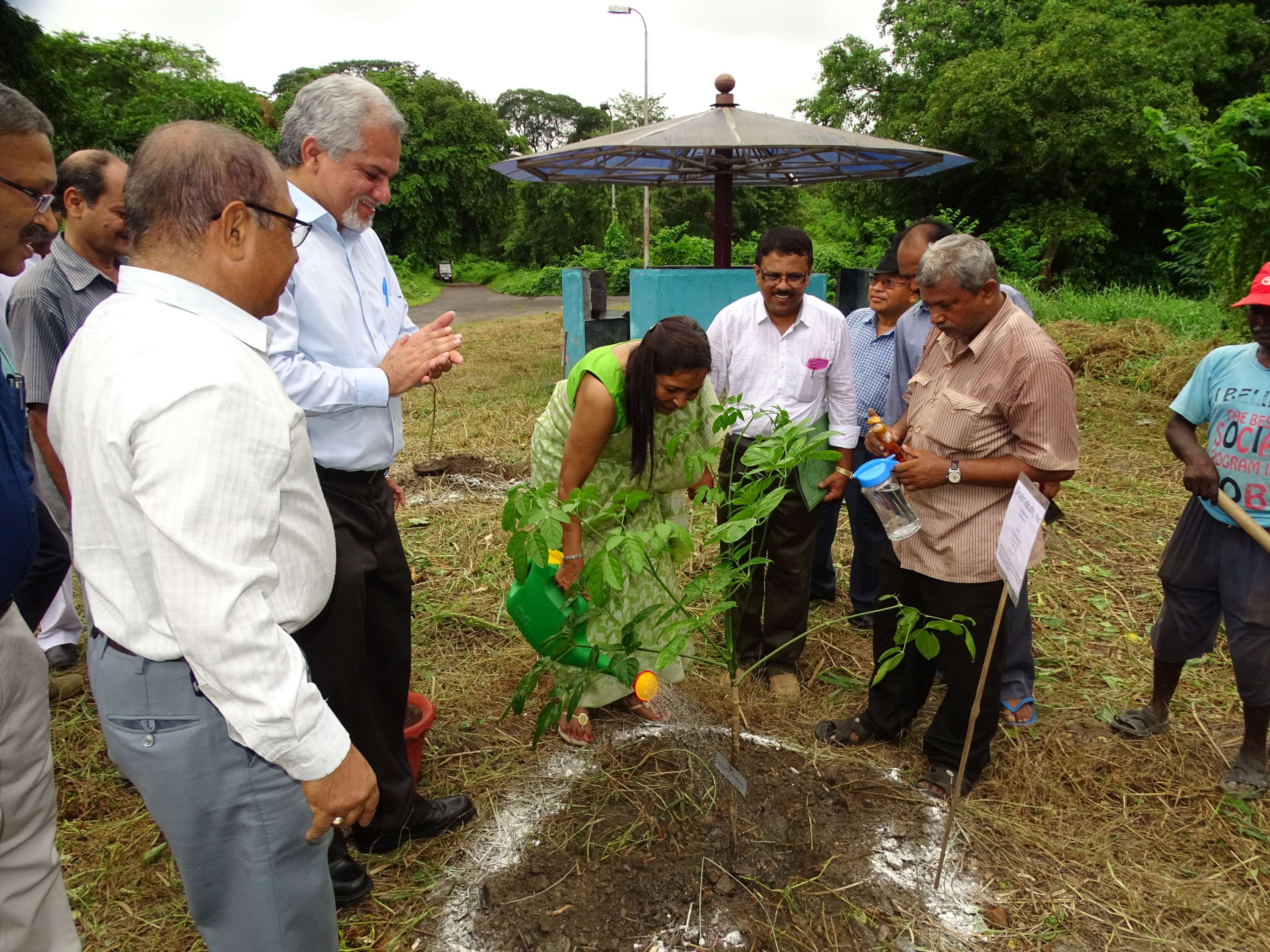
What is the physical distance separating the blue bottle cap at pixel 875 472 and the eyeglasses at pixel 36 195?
220 centimetres

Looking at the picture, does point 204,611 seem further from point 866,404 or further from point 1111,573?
point 1111,573

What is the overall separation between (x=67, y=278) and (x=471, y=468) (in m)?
3.38

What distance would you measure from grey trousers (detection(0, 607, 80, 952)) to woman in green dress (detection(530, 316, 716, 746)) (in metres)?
1.26

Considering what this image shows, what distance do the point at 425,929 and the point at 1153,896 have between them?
2.06 meters

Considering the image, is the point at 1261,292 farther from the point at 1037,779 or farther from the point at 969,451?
the point at 1037,779

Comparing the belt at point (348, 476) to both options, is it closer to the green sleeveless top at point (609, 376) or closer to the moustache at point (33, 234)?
the green sleeveless top at point (609, 376)

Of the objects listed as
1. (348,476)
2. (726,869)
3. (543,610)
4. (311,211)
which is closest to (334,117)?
(311,211)

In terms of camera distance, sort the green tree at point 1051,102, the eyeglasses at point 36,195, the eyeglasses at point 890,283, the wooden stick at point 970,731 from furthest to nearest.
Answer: the green tree at point 1051,102
the eyeglasses at point 890,283
the wooden stick at point 970,731
the eyeglasses at point 36,195

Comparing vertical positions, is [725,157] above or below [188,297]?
above

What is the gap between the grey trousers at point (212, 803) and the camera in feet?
4.22

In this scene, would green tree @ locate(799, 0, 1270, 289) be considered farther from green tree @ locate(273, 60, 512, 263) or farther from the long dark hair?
green tree @ locate(273, 60, 512, 263)

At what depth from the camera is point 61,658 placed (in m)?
3.46

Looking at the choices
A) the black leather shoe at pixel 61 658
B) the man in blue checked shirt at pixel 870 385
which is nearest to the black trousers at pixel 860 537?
the man in blue checked shirt at pixel 870 385

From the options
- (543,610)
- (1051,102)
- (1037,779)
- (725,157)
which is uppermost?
(1051,102)
